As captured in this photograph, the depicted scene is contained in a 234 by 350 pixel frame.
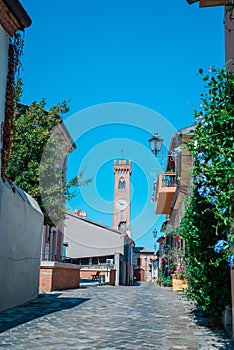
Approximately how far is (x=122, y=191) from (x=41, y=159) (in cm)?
7948

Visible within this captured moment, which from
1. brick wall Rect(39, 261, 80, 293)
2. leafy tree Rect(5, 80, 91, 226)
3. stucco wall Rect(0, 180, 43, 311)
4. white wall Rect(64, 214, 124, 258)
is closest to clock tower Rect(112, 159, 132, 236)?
white wall Rect(64, 214, 124, 258)

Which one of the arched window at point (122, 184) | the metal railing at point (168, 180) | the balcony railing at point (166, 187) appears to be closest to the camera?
the balcony railing at point (166, 187)

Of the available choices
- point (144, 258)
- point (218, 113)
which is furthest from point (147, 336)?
point (144, 258)

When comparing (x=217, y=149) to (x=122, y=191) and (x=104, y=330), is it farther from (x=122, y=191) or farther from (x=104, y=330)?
(x=122, y=191)

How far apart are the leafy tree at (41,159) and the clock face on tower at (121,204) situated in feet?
244

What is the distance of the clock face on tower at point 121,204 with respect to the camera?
302ft

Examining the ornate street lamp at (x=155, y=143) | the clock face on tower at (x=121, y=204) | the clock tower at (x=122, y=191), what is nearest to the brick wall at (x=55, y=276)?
the ornate street lamp at (x=155, y=143)

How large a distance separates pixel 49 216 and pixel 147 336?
1078 centimetres

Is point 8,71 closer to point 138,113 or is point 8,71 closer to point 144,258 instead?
point 138,113

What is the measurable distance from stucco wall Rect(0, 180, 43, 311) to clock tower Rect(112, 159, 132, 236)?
248 ft

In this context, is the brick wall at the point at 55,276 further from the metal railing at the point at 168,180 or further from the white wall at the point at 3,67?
the white wall at the point at 3,67

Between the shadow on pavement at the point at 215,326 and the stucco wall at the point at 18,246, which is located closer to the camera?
the shadow on pavement at the point at 215,326

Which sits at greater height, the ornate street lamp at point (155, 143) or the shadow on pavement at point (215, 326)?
the ornate street lamp at point (155, 143)

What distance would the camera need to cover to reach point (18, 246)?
34.8 ft
